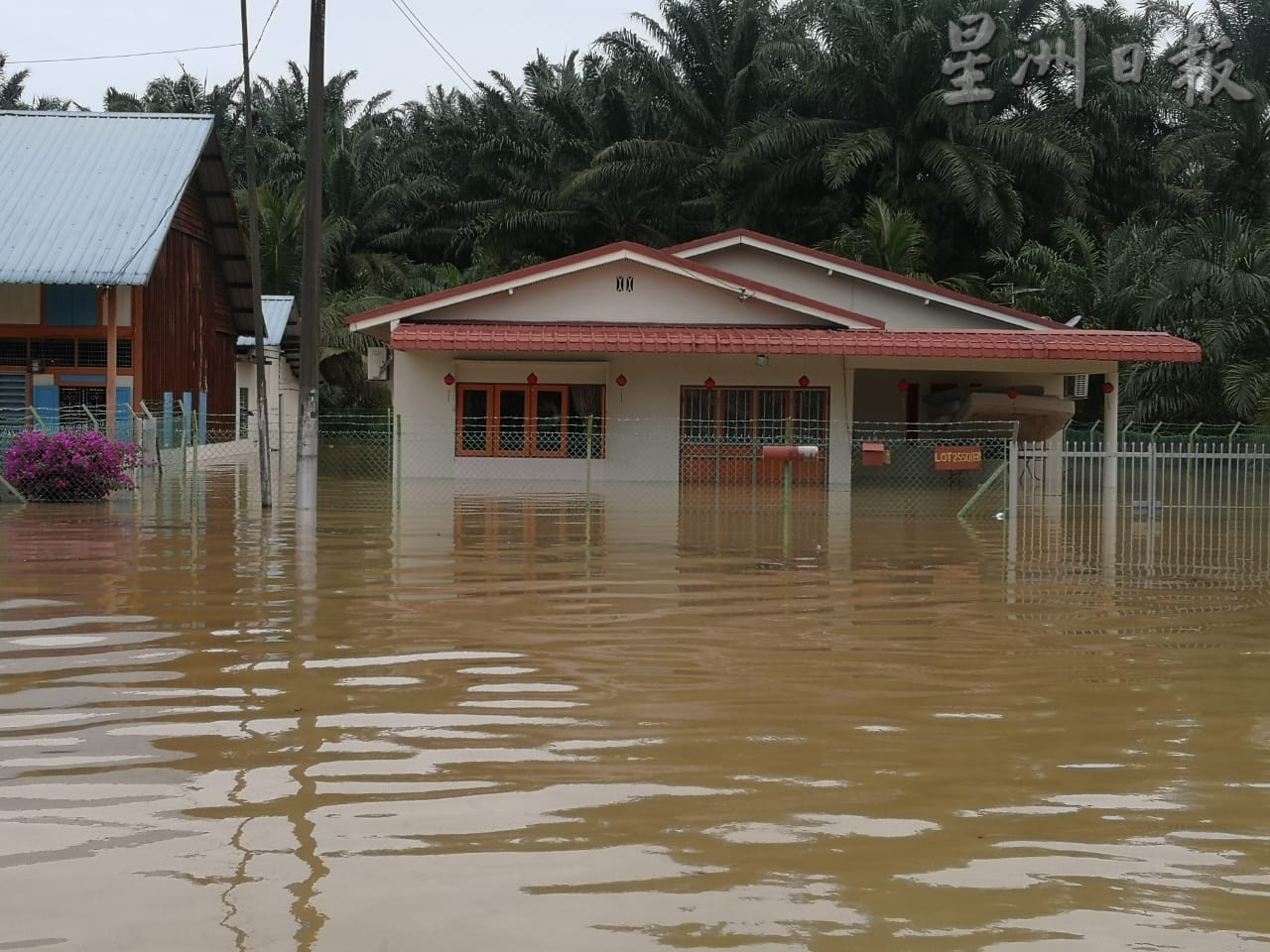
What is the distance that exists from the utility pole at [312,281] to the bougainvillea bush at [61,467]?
404cm

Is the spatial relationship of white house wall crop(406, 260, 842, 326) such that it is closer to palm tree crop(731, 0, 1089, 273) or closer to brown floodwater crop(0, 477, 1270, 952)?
brown floodwater crop(0, 477, 1270, 952)

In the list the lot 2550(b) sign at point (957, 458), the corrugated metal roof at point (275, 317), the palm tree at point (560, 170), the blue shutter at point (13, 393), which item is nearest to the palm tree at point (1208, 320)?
the lot 2550(b) sign at point (957, 458)

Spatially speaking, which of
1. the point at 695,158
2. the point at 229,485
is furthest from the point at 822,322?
the point at 695,158

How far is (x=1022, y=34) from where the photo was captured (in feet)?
159

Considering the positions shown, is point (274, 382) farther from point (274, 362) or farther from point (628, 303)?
point (628, 303)

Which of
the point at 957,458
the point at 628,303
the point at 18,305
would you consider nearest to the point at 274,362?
the point at 18,305

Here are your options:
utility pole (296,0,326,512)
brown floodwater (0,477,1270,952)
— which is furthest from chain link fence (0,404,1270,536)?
brown floodwater (0,477,1270,952)

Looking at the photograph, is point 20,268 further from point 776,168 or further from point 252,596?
point 776,168

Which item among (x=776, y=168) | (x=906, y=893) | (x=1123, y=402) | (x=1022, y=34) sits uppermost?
(x=1022, y=34)

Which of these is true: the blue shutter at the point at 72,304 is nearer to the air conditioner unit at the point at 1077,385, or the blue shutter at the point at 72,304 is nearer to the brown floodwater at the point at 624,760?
the brown floodwater at the point at 624,760

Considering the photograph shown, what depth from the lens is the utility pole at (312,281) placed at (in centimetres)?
1845

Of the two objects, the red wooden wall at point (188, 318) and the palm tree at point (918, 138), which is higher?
the palm tree at point (918, 138)

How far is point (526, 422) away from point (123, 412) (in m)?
8.07

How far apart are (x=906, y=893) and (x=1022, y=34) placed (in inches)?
1870
